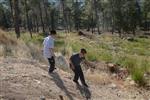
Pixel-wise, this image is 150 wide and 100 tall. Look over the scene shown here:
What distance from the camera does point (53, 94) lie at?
10555 millimetres

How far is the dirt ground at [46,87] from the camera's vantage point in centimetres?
1012

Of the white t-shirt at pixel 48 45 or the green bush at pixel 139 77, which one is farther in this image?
the green bush at pixel 139 77

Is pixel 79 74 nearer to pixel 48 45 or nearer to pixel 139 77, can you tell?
pixel 48 45

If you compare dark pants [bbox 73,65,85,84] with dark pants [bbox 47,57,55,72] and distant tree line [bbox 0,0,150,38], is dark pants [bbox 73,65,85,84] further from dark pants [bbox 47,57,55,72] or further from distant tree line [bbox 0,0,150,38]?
distant tree line [bbox 0,0,150,38]

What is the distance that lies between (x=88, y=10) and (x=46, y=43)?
7518 cm

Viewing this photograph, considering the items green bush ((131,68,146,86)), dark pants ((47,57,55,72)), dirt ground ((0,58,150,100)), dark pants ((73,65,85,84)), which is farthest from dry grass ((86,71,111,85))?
dark pants ((47,57,55,72))

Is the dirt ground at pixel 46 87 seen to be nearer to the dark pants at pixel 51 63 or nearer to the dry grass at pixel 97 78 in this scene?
the dry grass at pixel 97 78

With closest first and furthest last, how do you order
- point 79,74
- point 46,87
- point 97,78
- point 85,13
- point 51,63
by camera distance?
1. point 46,87
2. point 51,63
3. point 79,74
4. point 97,78
5. point 85,13

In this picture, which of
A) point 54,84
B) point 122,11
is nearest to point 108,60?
point 54,84

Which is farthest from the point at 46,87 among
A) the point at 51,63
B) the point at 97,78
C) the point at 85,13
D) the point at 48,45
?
the point at 85,13

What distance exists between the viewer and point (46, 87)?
10.9m

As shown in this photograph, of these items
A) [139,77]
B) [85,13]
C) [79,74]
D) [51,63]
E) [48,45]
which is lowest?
[85,13]

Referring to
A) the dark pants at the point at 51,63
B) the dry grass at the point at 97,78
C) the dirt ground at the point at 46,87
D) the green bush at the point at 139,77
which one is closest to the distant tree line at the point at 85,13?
the dry grass at the point at 97,78

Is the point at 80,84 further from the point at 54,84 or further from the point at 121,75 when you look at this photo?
the point at 121,75
